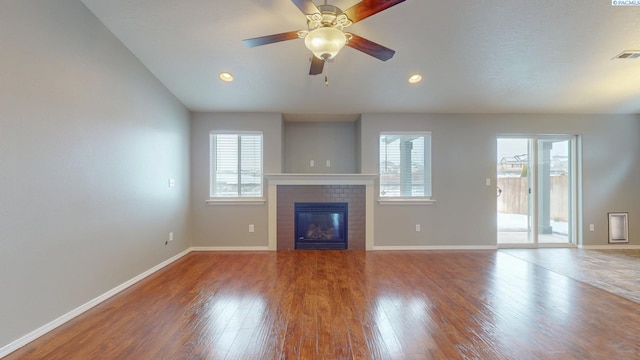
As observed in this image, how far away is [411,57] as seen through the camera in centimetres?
311

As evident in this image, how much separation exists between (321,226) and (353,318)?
2421 millimetres

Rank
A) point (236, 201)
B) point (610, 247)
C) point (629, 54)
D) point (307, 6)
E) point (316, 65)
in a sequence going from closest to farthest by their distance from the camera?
point (307, 6) → point (316, 65) → point (629, 54) → point (236, 201) → point (610, 247)

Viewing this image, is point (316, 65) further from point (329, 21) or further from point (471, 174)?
point (471, 174)

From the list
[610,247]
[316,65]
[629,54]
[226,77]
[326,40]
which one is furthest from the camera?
[610,247]

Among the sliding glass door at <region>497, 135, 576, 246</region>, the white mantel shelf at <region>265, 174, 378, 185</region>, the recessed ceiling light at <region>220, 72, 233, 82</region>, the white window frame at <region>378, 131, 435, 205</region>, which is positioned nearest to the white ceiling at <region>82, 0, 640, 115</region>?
the recessed ceiling light at <region>220, 72, 233, 82</region>

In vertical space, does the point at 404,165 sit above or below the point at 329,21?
below

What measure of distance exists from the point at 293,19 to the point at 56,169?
2.41m

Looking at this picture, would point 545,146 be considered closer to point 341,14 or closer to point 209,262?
point 341,14

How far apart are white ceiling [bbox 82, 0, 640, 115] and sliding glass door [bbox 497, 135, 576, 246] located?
64 centimetres

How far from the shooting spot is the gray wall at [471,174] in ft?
14.7

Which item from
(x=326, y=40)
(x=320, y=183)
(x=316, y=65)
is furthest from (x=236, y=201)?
(x=326, y=40)

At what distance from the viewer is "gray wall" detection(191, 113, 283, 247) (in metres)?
4.39

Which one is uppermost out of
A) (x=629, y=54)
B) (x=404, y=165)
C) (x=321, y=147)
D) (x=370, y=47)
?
(x=629, y=54)

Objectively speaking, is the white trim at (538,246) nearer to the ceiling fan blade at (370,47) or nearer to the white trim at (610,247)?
the white trim at (610,247)
